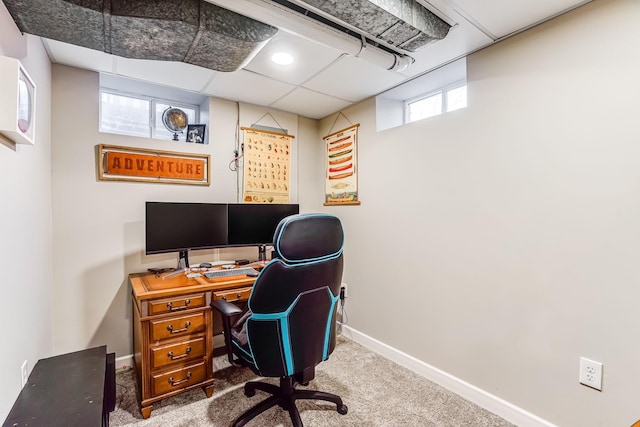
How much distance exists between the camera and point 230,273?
2.36 meters

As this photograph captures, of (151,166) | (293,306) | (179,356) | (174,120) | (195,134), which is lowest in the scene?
(179,356)

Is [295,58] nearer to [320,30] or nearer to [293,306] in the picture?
[320,30]

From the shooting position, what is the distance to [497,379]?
1.90m

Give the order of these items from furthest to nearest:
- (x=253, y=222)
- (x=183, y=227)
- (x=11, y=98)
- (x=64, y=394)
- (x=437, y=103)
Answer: (x=253, y=222), (x=437, y=103), (x=183, y=227), (x=64, y=394), (x=11, y=98)

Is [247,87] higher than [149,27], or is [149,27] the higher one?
[247,87]

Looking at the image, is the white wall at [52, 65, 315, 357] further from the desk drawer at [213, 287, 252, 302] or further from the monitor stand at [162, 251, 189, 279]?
the desk drawer at [213, 287, 252, 302]

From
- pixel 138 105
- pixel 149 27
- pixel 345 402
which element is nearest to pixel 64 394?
pixel 345 402

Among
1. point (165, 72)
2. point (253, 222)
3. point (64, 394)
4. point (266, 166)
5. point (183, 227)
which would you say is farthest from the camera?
point (266, 166)

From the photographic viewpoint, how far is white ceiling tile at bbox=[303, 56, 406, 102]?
221 cm

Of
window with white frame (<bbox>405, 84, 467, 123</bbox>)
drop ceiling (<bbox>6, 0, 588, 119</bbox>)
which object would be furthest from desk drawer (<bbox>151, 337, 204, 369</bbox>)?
window with white frame (<bbox>405, 84, 467, 123</bbox>)

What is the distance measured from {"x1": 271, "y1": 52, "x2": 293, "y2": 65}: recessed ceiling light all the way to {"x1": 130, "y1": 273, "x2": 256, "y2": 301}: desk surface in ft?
5.19

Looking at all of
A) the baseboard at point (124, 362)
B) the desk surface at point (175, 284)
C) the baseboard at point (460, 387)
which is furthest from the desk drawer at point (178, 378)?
the baseboard at point (460, 387)

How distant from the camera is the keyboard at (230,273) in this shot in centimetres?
229

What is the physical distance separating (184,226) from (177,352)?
36.4 inches
